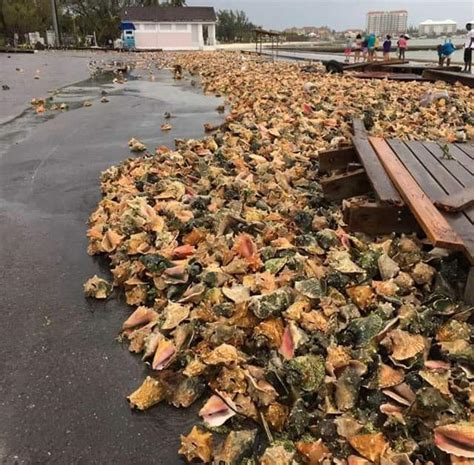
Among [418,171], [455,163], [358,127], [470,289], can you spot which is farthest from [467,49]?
[470,289]

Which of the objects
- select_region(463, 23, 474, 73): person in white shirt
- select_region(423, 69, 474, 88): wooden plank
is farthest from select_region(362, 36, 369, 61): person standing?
select_region(423, 69, 474, 88): wooden plank

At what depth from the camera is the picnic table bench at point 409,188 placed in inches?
136

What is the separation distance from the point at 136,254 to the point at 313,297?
1659mm

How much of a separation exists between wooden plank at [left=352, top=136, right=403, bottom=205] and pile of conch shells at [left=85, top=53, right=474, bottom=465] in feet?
1.10

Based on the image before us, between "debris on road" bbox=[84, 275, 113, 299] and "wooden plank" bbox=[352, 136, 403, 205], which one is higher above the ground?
"wooden plank" bbox=[352, 136, 403, 205]

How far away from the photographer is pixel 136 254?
4.27 m

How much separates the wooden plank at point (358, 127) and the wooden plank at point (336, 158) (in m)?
0.99

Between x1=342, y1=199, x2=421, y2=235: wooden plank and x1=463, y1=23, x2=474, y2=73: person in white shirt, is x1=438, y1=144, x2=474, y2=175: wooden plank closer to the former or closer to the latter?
x1=342, y1=199, x2=421, y2=235: wooden plank

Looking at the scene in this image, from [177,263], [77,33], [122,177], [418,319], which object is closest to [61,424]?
[177,263]

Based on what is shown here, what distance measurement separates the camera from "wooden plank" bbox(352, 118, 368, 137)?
7057mm

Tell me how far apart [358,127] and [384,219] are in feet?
12.3

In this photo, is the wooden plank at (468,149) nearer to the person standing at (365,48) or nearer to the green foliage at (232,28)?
the person standing at (365,48)

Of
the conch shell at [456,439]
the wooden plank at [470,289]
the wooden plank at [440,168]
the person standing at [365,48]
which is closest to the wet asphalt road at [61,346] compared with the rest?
the conch shell at [456,439]

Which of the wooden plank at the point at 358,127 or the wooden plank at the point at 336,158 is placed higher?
the wooden plank at the point at 358,127
